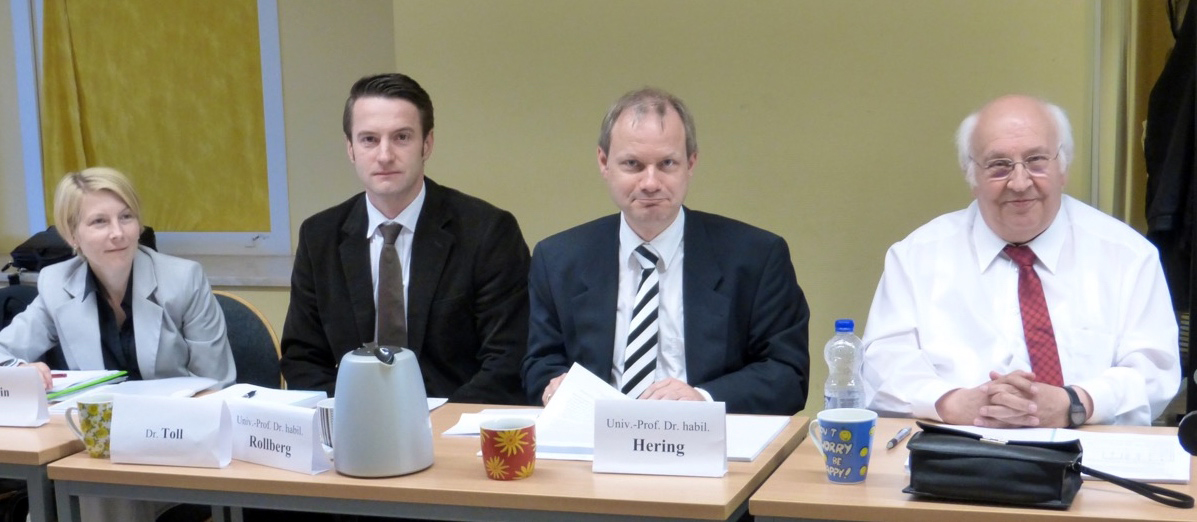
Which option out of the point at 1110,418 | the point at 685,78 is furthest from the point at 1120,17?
the point at 1110,418

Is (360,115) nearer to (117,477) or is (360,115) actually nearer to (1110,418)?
(117,477)

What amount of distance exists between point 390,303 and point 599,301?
0.61m

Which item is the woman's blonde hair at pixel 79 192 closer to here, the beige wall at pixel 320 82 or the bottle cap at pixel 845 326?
the beige wall at pixel 320 82

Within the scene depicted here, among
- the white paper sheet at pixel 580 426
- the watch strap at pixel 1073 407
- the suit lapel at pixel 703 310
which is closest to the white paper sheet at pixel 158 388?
the white paper sheet at pixel 580 426

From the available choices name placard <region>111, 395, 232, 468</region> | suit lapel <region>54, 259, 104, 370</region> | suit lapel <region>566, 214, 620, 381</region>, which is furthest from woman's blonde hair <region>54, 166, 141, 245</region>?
suit lapel <region>566, 214, 620, 381</region>

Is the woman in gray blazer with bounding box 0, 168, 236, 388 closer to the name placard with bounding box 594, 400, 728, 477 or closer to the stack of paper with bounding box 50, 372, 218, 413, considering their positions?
the stack of paper with bounding box 50, 372, 218, 413

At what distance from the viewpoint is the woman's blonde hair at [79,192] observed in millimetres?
2812

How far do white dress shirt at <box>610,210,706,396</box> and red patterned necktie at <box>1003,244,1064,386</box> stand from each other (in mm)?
705

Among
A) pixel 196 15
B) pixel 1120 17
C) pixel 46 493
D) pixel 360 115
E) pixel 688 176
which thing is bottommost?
pixel 46 493

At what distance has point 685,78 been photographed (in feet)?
11.6

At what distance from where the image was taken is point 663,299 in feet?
7.96

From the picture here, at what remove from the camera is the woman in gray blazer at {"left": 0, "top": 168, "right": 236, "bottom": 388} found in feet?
9.05

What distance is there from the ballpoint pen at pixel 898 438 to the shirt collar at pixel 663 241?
676 millimetres

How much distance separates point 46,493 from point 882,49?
8.29ft
